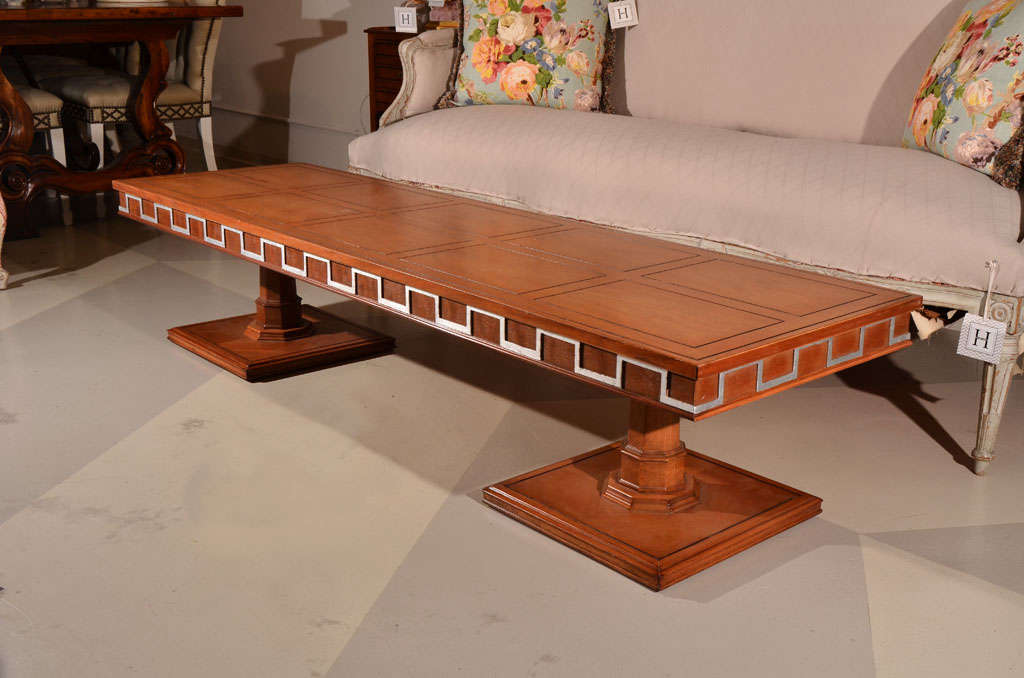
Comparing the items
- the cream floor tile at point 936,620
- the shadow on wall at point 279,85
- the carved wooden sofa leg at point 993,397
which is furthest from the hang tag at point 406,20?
the cream floor tile at point 936,620

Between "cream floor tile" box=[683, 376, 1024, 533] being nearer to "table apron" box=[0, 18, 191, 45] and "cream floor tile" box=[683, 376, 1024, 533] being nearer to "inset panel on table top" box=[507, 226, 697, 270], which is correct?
"inset panel on table top" box=[507, 226, 697, 270]

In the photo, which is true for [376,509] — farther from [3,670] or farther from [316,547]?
[3,670]

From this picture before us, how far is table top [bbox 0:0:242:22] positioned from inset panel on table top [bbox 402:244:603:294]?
84.4 inches

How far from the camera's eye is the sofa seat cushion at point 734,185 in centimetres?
198

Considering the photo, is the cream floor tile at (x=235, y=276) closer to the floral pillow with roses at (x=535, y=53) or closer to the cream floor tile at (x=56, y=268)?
the cream floor tile at (x=56, y=268)

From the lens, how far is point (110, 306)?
2.90 meters

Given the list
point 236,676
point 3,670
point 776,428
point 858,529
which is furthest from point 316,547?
point 776,428

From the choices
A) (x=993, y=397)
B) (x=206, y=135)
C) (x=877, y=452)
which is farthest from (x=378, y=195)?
(x=206, y=135)

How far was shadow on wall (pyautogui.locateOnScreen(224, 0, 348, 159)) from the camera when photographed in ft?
16.0

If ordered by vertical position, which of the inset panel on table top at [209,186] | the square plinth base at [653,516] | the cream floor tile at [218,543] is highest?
the inset panel on table top at [209,186]

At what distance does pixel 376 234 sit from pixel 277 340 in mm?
632

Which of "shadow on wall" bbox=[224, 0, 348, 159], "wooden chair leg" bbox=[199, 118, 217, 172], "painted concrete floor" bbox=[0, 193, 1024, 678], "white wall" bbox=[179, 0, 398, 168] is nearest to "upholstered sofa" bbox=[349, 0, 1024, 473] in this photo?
"painted concrete floor" bbox=[0, 193, 1024, 678]

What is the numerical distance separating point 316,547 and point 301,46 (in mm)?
3787

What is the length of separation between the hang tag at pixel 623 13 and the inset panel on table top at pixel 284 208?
49.5 inches
